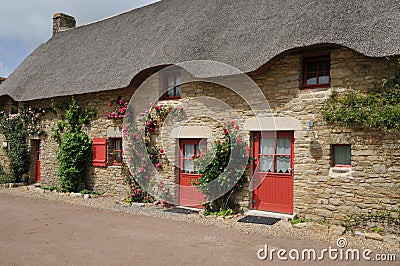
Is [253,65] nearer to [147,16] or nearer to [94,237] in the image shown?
[94,237]

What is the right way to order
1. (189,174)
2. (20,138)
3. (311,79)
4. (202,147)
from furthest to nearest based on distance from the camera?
1. (20,138)
2. (189,174)
3. (202,147)
4. (311,79)

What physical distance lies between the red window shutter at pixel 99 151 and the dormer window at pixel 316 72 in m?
6.08

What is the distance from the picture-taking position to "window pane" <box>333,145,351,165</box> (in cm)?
698

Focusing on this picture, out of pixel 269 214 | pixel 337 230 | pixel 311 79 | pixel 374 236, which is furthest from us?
pixel 269 214

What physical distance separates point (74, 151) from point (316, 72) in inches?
288

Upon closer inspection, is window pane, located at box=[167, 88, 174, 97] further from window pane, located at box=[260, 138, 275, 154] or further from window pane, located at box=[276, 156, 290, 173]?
window pane, located at box=[276, 156, 290, 173]

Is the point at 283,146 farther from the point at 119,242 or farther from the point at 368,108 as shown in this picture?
the point at 119,242

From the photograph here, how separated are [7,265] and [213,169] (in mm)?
4349

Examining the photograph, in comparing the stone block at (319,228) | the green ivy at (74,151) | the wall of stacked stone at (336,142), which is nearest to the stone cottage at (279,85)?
the wall of stacked stone at (336,142)

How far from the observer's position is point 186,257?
5289 millimetres

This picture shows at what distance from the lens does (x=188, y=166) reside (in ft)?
30.3

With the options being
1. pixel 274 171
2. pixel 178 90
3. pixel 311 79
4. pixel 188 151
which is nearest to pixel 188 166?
pixel 188 151

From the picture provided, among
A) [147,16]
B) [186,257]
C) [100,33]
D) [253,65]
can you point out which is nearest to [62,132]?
[100,33]

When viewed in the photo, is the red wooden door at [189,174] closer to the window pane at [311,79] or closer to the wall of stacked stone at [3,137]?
the window pane at [311,79]
